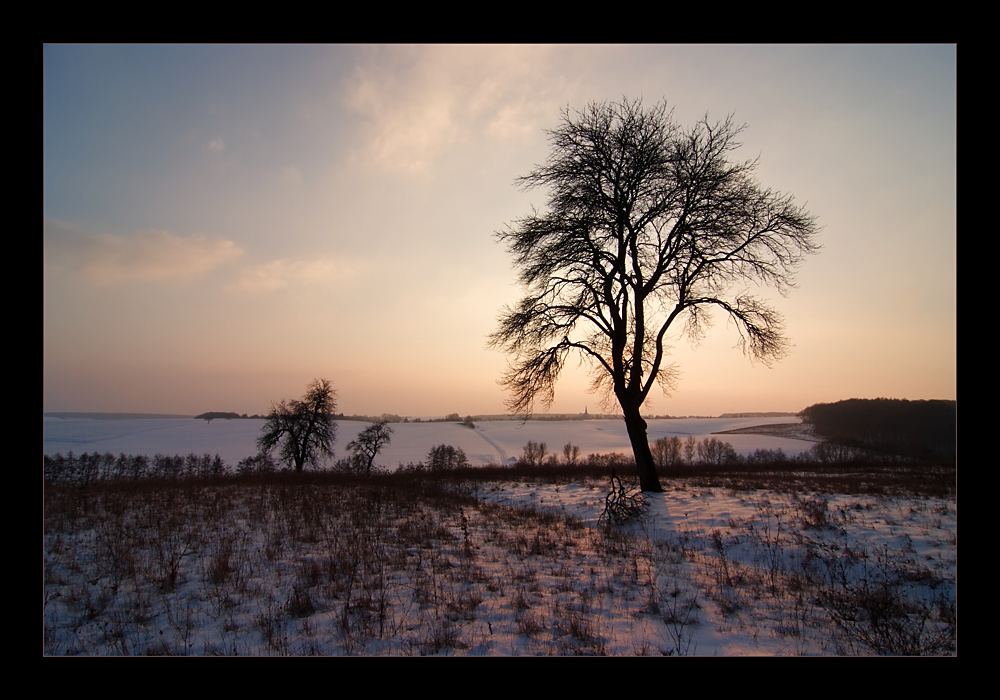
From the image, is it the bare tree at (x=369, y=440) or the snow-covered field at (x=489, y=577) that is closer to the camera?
the snow-covered field at (x=489, y=577)

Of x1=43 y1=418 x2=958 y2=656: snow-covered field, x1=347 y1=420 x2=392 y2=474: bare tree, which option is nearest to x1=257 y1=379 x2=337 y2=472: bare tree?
x1=347 y1=420 x2=392 y2=474: bare tree

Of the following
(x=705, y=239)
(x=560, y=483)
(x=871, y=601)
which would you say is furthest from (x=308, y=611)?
(x=705, y=239)

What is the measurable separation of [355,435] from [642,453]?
4471 centimetres

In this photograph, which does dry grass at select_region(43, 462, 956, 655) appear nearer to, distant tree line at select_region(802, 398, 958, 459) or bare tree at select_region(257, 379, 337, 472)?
bare tree at select_region(257, 379, 337, 472)

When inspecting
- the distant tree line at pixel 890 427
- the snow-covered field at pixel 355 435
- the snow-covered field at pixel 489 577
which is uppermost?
the snow-covered field at pixel 489 577

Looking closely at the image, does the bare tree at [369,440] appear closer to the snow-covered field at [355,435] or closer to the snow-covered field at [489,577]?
the snow-covered field at [355,435]

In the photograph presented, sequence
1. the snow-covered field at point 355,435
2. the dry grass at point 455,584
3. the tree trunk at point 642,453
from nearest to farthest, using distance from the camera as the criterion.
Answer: the dry grass at point 455,584 < the tree trunk at point 642,453 < the snow-covered field at point 355,435

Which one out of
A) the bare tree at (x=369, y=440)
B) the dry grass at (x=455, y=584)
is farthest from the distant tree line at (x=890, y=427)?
the bare tree at (x=369, y=440)

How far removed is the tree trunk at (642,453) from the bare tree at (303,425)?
2685cm

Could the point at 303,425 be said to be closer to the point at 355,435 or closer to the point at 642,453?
the point at 355,435

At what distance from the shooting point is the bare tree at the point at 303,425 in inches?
1224

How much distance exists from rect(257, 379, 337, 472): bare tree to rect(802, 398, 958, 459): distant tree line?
142 feet
